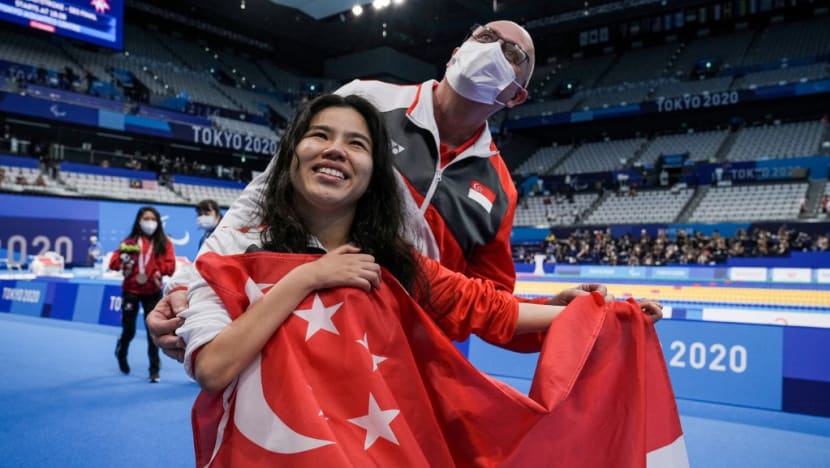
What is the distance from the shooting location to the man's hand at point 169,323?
1.79 meters

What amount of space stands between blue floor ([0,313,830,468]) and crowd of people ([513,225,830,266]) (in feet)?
45.1

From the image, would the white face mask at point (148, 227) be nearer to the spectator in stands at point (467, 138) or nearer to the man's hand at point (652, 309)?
the spectator in stands at point (467, 138)

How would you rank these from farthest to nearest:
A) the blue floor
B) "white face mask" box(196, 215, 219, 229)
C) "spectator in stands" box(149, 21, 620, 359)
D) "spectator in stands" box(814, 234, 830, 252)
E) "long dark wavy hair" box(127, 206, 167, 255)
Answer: "spectator in stands" box(814, 234, 830, 252) < "long dark wavy hair" box(127, 206, 167, 255) < "white face mask" box(196, 215, 219, 229) < the blue floor < "spectator in stands" box(149, 21, 620, 359)

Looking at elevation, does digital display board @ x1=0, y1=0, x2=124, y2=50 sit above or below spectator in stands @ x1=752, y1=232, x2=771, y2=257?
above

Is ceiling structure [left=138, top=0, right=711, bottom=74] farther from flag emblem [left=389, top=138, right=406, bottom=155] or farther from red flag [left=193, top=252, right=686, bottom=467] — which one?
red flag [left=193, top=252, right=686, bottom=467]

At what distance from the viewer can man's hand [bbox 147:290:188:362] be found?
1792 mm

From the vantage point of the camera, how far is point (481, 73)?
2.63m

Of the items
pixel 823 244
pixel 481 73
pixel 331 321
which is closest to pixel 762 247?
pixel 823 244

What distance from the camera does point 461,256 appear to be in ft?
8.41

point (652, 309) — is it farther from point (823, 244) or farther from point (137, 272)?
point (823, 244)

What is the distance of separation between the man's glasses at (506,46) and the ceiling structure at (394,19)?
2434cm

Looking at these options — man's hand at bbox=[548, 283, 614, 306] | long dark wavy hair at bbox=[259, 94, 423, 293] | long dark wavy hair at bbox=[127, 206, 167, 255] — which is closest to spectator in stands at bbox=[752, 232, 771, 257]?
long dark wavy hair at bbox=[127, 206, 167, 255]

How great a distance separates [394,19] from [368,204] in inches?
1209

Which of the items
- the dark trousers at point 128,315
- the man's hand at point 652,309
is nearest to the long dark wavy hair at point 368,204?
the man's hand at point 652,309
